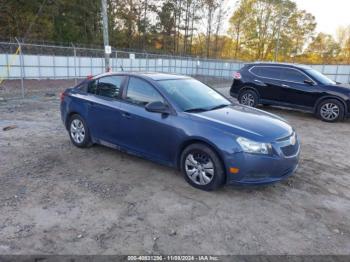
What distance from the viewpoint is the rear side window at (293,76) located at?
29.7 feet

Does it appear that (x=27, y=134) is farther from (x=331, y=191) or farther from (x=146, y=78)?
(x=331, y=191)

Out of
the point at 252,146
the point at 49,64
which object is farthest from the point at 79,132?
the point at 49,64

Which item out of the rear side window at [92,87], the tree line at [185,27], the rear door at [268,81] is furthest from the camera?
the tree line at [185,27]

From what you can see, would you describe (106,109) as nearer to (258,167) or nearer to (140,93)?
(140,93)

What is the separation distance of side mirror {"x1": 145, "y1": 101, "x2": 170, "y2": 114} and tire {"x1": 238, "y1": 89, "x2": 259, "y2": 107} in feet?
21.7

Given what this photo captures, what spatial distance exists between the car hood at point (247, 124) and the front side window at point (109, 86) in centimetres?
156

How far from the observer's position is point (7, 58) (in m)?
14.6

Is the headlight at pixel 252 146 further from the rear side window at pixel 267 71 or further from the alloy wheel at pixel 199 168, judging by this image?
the rear side window at pixel 267 71

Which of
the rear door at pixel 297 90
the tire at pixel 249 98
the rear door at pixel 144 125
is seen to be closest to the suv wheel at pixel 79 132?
the rear door at pixel 144 125

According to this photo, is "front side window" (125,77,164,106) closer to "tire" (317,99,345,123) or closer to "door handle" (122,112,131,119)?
"door handle" (122,112,131,119)

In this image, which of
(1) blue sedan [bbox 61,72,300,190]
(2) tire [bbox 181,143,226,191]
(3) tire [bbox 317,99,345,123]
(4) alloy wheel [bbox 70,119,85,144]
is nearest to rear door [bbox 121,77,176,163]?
(1) blue sedan [bbox 61,72,300,190]

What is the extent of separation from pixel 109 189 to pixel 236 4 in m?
46.2

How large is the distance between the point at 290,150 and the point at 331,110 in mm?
5898

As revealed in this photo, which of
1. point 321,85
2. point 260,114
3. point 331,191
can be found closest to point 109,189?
point 260,114
